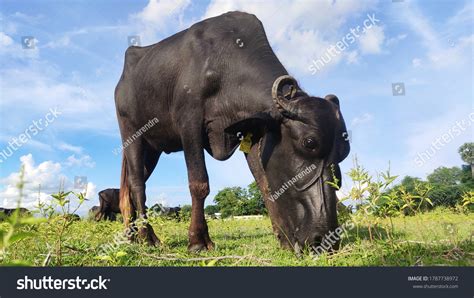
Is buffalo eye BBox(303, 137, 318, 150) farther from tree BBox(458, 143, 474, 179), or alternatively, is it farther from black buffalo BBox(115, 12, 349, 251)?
tree BBox(458, 143, 474, 179)

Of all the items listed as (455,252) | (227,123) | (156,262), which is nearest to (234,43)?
(227,123)

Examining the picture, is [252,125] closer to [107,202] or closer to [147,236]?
[147,236]

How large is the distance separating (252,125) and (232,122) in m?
0.36

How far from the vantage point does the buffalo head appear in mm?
4277

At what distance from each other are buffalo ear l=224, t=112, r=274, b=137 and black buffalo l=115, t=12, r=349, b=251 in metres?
0.01

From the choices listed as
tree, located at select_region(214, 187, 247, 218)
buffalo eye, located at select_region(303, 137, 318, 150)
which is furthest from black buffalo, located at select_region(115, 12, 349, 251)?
tree, located at select_region(214, 187, 247, 218)

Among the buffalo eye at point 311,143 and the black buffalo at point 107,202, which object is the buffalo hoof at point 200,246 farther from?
the black buffalo at point 107,202

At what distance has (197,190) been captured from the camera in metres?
5.27

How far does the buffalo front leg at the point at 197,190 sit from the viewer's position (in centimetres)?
507

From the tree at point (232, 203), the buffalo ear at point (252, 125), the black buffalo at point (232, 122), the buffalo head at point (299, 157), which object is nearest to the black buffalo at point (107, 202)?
the tree at point (232, 203)

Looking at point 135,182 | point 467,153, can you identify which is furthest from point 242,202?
point 467,153

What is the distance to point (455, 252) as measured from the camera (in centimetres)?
328
